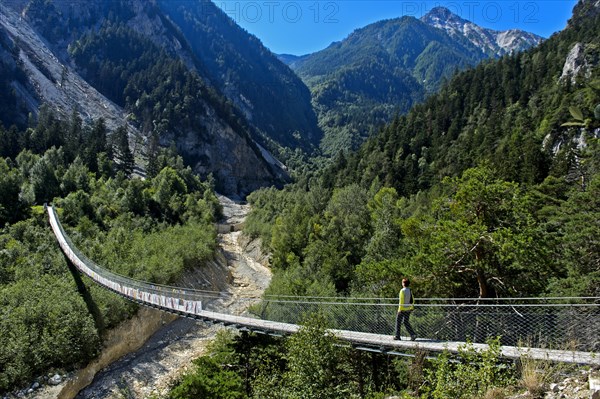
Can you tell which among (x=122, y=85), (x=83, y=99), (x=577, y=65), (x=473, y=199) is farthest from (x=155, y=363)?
(x=122, y=85)

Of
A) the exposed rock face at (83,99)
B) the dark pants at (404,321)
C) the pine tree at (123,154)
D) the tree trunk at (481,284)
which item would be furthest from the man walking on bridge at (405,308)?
the exposed rock face at (83,99)

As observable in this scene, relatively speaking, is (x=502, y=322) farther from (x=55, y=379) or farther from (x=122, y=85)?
(x=122, y=85)

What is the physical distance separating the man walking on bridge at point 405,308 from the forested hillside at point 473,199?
11.3 ft

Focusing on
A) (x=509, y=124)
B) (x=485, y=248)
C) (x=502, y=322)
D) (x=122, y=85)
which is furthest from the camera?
(x=122, y=85)

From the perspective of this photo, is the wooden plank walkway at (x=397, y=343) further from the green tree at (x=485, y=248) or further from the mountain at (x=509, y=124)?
the mountain at (x=509, y=124)

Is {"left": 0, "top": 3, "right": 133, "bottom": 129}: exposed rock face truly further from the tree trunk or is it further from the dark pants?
the tree trunk

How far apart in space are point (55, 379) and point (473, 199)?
888 inches

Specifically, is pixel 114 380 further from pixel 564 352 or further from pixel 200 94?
pixel 200 94

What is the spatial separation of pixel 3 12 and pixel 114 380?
518 ft

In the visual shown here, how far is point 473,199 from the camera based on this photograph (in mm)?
14758

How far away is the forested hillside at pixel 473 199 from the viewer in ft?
46.3

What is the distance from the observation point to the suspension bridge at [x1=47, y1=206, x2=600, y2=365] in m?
8.73

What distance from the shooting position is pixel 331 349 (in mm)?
12320

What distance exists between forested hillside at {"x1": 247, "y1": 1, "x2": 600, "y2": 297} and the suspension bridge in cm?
193
